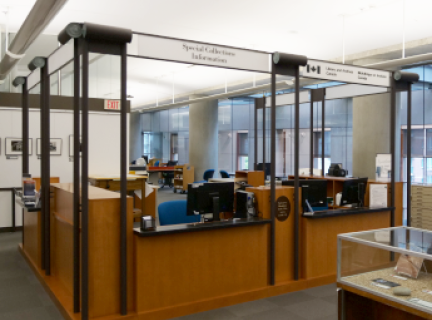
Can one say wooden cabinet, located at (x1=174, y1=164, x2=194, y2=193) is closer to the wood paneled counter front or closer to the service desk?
the wood paneled counter front

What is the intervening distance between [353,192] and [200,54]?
9.64 ft

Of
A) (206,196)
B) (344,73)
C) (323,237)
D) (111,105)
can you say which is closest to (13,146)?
(111,105)

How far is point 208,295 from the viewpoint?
413 centimetres

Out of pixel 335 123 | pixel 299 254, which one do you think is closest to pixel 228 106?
pixel 335 123

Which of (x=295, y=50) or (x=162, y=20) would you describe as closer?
(x=162, y=20)

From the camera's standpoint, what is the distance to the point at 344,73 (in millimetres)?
5105

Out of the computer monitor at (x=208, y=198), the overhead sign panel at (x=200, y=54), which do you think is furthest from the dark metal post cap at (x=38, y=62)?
the computer monitor at (x=208, y=198)

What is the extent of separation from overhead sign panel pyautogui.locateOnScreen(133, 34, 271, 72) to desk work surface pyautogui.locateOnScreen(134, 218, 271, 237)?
1.61 m

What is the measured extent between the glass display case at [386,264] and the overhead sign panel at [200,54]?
2.19 metres

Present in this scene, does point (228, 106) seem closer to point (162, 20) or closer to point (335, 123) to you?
point (335, 123)

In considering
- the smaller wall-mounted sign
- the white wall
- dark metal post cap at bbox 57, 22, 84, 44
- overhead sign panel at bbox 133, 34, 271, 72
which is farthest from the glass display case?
the white wall

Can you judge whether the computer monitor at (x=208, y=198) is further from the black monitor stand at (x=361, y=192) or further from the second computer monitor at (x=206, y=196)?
the black monitor stand at (x=361, y=192)

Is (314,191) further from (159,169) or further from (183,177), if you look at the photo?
(159,169)

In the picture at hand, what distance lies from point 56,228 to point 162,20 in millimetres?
4596
